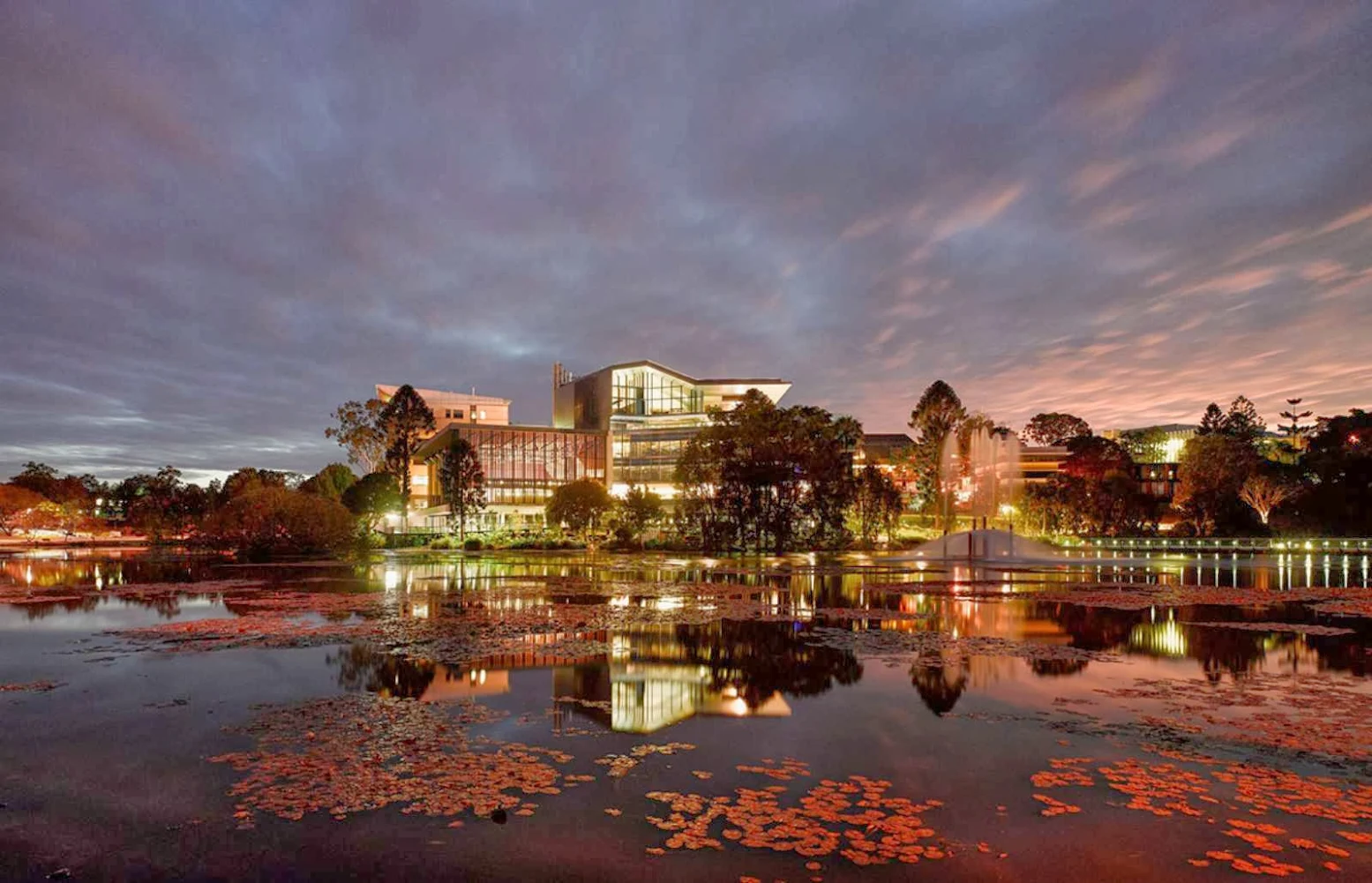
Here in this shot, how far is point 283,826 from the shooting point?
26.6 feet

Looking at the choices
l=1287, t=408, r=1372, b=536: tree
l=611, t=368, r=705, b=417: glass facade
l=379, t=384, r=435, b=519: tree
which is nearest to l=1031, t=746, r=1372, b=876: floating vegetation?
l=1287, t=408, r=1372, b=536: tree

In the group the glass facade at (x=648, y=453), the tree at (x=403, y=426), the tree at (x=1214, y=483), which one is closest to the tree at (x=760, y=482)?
the tree at (x=1214, y=483)

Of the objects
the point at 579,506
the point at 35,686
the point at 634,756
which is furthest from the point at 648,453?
the point at 634,756

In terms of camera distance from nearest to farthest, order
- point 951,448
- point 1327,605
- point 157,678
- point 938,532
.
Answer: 1. point 157,678
2. point 1327,605
3. point 938,532
4. point 951,448

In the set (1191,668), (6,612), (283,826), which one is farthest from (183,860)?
(6,612)

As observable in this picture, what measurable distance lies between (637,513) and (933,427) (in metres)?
49.3

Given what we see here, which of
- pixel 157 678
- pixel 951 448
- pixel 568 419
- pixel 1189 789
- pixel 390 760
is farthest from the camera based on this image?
pixel 568 419

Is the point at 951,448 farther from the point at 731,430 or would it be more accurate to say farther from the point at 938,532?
the point at 731,430

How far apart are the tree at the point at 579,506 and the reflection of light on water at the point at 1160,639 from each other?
49044 mm

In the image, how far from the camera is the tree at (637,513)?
65.8 meters

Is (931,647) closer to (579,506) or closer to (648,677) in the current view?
(648,677)

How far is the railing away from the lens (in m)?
64.5

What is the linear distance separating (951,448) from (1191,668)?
7856 centimetres

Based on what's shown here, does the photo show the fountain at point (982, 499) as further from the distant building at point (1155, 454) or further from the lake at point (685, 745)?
the distant building at point (1155, 454)
